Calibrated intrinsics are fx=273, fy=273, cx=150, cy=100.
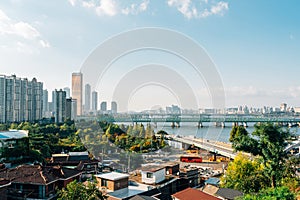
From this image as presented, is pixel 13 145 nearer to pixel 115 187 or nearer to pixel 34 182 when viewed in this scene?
pixel 34 182

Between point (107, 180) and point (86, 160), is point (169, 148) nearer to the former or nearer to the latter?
point (86, 160)

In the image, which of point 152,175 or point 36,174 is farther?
point 152,175

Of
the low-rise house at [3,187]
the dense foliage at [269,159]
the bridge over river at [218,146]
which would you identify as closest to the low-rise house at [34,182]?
the low-rise house at [3,187]

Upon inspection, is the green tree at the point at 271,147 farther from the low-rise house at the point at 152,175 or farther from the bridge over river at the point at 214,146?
the bridge over river at the point at 214,146

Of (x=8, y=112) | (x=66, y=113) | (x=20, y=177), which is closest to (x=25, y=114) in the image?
(x=8, y=112)

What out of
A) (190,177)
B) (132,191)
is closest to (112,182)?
(132,191)

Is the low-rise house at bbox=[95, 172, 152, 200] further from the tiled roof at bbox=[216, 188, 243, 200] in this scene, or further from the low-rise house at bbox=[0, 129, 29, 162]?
the low-rise house at bbox=[0, 129, 29, 162]
